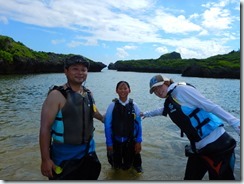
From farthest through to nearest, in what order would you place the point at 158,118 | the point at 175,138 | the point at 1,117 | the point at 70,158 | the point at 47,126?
1. the point at 158,118
2. the point at 1,117
3. the point at 175,138
4. the point at 70,158
5. the point at 47,126

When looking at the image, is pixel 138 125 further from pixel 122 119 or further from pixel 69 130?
pixel 69 130

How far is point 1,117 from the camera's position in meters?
14.6

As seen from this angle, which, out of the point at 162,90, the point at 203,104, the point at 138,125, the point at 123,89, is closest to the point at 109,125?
the point at 138,125

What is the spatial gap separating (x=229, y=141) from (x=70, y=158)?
236cm

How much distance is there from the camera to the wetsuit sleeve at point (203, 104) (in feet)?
12.7

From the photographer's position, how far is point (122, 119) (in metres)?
6.68

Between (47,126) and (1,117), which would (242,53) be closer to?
(47,126)

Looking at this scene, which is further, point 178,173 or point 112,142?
point 178,173

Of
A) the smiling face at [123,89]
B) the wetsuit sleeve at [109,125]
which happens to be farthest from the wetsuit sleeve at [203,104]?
the wetsuit sleeve at [109,125]

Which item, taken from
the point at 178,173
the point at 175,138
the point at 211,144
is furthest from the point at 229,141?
the point at 175,138

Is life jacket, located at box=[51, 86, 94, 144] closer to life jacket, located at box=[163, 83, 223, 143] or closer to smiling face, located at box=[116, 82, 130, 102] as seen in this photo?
life jacket, located at box=[163, 83, 223, 143]

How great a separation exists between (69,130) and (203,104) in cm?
194

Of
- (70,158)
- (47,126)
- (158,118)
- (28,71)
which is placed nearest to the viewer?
(47,126)

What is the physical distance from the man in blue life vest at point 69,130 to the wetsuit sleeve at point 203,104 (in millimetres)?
1397
